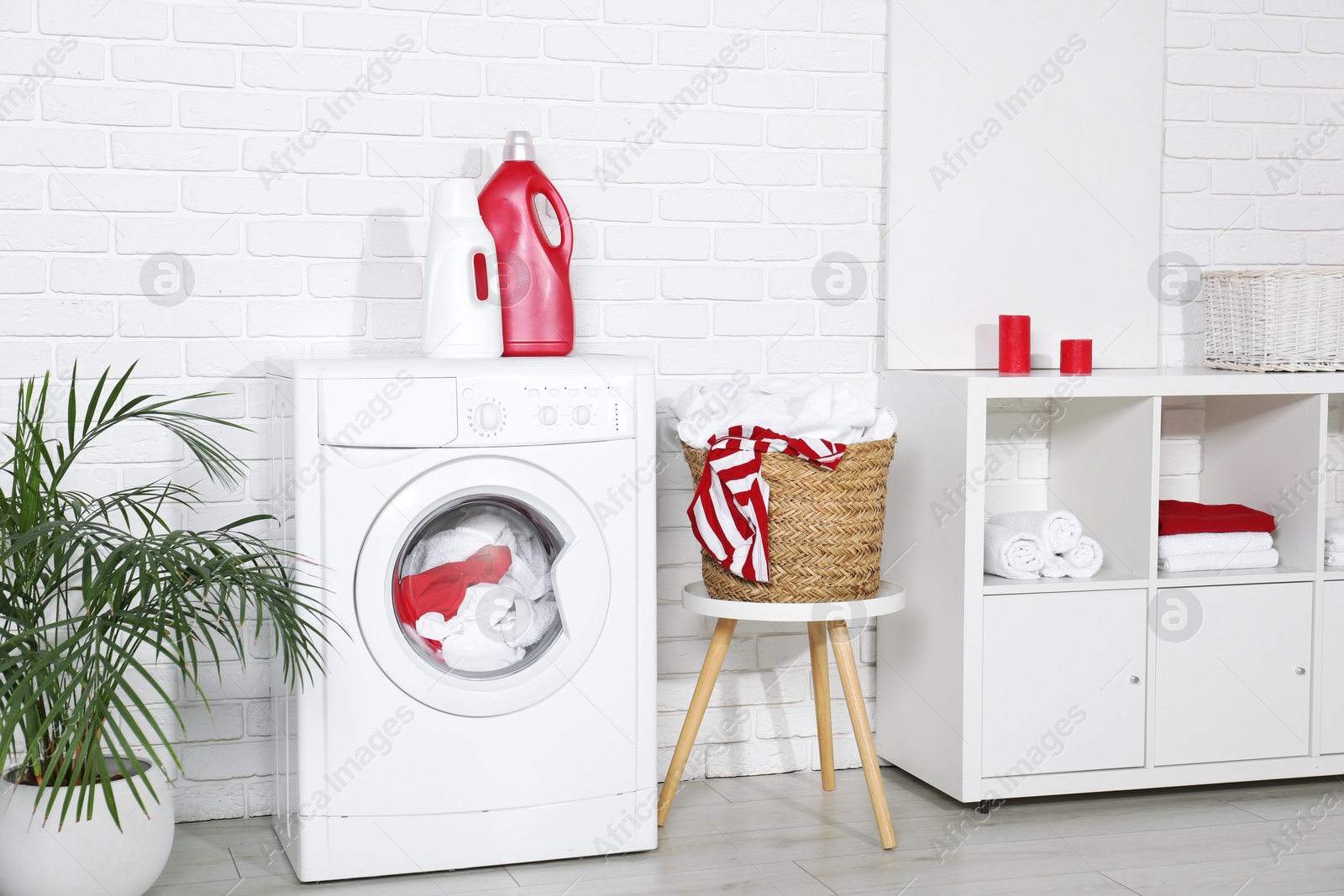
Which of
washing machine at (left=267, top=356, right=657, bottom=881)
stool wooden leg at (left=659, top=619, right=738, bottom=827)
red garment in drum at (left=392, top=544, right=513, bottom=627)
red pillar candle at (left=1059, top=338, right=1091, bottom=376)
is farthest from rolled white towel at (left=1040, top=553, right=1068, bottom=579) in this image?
red garment in drum at (left=392, top=544, right=513, bottom=627)

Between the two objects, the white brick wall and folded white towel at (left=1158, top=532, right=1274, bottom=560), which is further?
folded white towel at (left=1158, top=532, right=1274, bottom=560)

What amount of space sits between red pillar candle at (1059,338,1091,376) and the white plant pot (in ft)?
5.79

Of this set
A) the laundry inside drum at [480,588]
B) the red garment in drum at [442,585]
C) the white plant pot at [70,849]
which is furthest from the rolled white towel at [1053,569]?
the white plant pot at [70,849]

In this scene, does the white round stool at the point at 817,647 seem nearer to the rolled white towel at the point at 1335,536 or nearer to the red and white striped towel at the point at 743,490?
the red and white striped towel at the point at 743,490

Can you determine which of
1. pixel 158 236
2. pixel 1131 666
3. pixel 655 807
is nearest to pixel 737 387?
pixel 655 807

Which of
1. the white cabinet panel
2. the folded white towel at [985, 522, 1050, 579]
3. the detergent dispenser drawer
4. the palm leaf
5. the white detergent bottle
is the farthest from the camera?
the white cabinet panel

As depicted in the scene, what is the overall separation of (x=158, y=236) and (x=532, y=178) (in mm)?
686

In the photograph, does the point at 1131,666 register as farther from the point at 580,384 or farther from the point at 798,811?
the point at 580,384

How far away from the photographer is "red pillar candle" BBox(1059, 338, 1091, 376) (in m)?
2.42

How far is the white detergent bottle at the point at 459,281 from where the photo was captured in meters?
Result: 2.09

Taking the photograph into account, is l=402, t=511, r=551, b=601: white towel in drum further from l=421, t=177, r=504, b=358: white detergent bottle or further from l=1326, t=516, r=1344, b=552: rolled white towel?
l=1326, t=516, r=1344, b=552: rolled white towel

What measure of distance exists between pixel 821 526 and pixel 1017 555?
446 millimetres

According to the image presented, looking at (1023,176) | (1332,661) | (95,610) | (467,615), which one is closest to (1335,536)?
(1332,661)

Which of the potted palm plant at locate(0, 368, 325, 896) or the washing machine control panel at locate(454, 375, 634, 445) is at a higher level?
the washing machine control panel at locate(454, 375, 634, 445)
